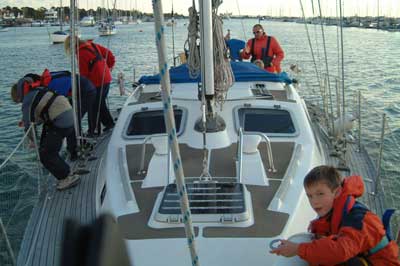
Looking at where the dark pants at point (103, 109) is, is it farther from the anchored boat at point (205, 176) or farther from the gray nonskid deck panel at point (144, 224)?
the gray nonskid deck panel at point (144, 224)

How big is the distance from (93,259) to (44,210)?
4.36 m

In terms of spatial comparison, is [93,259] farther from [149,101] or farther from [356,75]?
[356,75]

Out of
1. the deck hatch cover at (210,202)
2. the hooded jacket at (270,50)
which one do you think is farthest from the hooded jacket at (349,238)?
the hooded jacket at (270,50)

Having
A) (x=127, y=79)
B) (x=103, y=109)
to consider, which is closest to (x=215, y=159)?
(x=103, y=109)

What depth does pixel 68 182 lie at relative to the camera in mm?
5246

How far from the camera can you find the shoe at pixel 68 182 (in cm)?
520

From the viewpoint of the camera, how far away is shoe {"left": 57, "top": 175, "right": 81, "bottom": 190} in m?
5.20

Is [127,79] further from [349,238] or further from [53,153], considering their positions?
[349,238]

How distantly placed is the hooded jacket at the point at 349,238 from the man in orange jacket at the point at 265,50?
709cm

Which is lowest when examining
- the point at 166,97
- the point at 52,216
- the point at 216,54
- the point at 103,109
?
the point at 52,216

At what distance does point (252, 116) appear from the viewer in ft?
17.5

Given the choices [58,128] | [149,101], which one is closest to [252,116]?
[149,101]

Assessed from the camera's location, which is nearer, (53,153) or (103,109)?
(53,153)

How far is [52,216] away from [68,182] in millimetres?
685
